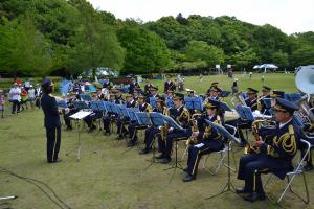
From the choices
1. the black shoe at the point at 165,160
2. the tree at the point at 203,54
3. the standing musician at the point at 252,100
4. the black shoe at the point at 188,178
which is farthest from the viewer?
the tree at the point at 203,54

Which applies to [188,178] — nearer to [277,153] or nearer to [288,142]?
[277,153]

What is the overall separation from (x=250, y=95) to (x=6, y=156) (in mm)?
7636

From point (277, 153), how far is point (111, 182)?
12.9 feet

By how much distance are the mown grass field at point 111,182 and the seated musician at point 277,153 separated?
0.38 meters

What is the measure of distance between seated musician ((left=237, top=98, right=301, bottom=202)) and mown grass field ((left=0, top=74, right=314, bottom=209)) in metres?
0.38

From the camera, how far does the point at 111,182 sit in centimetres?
961

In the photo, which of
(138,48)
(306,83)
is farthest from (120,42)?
(306,83)

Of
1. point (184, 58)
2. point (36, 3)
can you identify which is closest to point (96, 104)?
point (36, 3)

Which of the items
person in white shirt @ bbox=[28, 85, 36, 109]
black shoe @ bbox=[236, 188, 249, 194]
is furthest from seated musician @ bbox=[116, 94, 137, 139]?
person in white shirt @ bbox=[28, 85, 36, 109]

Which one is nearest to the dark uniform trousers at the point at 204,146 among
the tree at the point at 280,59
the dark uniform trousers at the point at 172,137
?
the dark uniform trousers at the point at 172,137

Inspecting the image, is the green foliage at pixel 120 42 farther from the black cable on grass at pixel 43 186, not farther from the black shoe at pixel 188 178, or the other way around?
the black shoe at pixel 188 178

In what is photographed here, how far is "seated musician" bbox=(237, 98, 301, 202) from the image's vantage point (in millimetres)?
7090

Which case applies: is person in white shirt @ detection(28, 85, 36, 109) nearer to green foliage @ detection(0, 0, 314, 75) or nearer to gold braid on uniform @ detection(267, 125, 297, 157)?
green foliage @ detection(0, 0, 314, 75)

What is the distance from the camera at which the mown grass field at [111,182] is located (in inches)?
315
